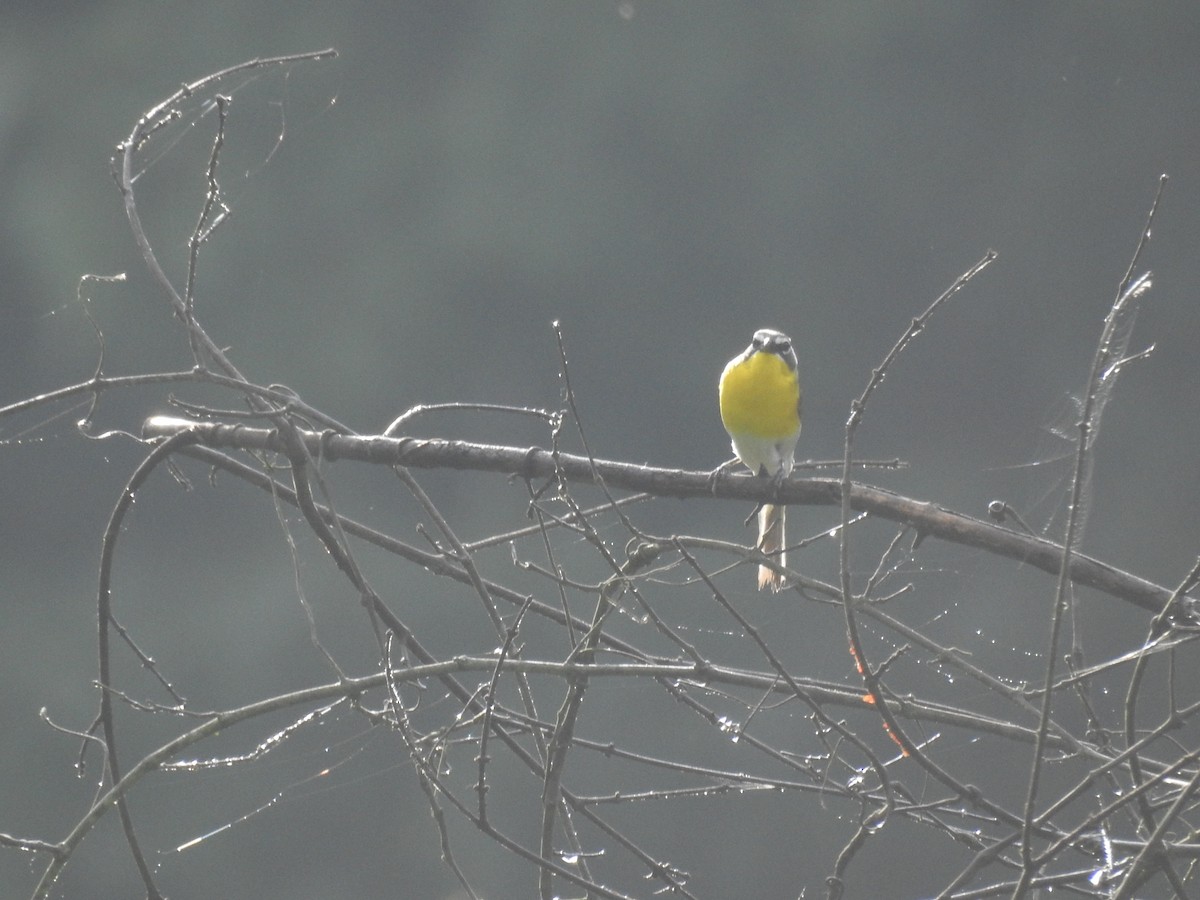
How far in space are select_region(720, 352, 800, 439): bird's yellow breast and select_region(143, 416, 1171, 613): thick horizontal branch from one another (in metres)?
1.31

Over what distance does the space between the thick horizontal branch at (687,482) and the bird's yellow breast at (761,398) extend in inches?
51.8

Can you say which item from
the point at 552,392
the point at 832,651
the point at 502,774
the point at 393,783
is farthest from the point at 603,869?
the point at 552,392

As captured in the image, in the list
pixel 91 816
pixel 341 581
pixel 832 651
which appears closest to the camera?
pixel 91 816

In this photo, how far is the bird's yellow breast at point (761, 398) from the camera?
3127 millimetres

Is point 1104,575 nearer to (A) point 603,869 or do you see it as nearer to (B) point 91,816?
(B) point 91,816

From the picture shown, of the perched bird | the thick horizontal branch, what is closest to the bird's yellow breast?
the perched bird

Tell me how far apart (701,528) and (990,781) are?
150 cm

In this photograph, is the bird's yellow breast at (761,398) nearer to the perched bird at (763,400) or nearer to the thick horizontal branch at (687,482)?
the perched bird at (763,400)

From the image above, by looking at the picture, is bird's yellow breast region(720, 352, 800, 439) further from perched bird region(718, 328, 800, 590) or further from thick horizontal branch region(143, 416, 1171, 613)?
thick horizontal branch region(143, 416, 1171, 613)

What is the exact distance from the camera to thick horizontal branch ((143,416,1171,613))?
1.39 metres

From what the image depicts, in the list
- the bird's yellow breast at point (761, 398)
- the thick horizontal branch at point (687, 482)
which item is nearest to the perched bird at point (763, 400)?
the bird's yellow breast at point (761, 398)

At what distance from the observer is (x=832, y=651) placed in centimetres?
446

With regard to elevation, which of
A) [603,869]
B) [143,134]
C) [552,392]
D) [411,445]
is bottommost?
[603,869]

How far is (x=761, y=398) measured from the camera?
10.2ft
